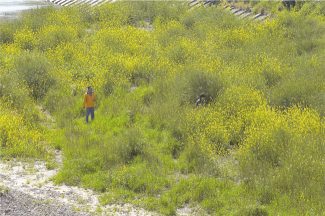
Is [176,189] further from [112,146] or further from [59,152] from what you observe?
[59,152]

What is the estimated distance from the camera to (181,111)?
1278cm

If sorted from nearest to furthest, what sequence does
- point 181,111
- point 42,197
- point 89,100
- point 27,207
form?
point 27,207 < point 42,197 < point 181,111 < point 89,100

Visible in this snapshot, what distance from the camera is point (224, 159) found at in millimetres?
10914

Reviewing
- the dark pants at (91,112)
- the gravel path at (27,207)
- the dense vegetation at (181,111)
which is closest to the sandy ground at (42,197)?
the gravel path at (27,207)

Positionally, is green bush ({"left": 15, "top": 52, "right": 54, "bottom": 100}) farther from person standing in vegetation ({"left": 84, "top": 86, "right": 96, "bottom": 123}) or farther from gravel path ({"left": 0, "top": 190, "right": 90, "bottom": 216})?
gravel path ({"left": 0, "top": 190, "right": 90, "bottom": 216})

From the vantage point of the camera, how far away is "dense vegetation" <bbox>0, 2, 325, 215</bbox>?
31.3 ft

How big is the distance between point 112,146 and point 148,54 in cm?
737

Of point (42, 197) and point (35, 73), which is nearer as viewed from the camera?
point (42, 197)

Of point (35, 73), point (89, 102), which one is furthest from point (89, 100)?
point (35, 73)

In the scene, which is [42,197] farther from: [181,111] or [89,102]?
[181,111]

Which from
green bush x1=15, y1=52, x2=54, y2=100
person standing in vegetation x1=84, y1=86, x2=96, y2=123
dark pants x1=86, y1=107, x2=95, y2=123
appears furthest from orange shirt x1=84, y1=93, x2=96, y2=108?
green bush x1=15, y1=52, x2=54, y2=100

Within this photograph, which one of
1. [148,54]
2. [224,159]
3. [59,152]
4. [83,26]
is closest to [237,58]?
[148,54]

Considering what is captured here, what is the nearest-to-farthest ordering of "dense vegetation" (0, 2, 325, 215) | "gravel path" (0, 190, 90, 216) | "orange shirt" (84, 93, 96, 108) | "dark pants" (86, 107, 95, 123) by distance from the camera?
"gravel path" (0, 190, 90, 216)
"dense vegetation" (0, 2, 325, 215)
"orange shirt" (84, 93, 96, 108)
"dark pants" (86, 107, 95, 123)

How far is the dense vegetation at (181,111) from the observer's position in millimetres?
9539
